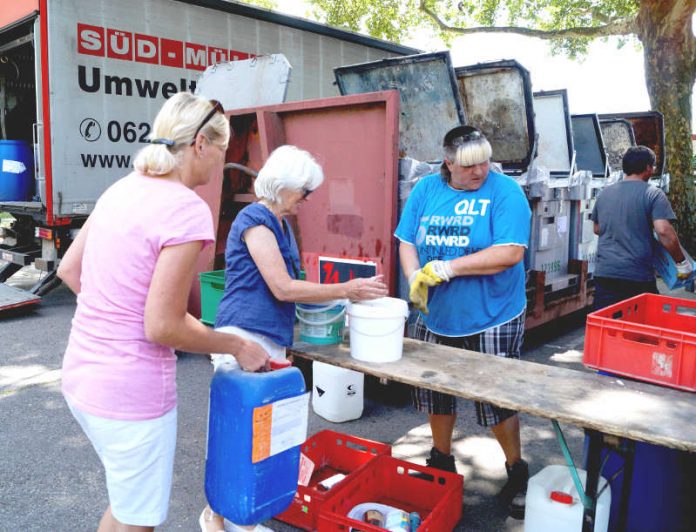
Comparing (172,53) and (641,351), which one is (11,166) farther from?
(641,351)

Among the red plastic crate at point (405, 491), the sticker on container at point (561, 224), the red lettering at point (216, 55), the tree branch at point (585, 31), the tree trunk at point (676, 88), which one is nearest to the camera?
the red plastic crate at point (405, 491)

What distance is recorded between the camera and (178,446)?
3.74 m

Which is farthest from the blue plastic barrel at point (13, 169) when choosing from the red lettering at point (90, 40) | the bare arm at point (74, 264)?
the bare arm at point (74, 264)

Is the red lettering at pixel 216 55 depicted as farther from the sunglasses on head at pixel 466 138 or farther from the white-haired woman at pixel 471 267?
the sunglasses on head at pixel 466 138

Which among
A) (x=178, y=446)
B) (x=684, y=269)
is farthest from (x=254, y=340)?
(x=684, y=269)

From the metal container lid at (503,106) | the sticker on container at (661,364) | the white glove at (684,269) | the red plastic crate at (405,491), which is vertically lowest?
the red plastic crate at (405,491)

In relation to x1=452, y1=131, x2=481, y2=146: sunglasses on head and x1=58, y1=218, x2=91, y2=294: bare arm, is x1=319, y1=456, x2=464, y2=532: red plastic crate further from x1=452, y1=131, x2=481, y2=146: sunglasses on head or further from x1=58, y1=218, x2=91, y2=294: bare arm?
x1=452, y1=131, x2=481, y2=146: sunglasses on head

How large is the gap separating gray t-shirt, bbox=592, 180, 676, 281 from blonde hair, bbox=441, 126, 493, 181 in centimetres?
179

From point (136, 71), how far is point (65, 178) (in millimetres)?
1507

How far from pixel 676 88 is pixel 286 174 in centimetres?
1020

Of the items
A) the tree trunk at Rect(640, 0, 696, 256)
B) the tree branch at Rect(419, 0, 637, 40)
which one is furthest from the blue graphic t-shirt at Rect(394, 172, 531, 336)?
the tree branch at Rect(419, 0, 637, 40)

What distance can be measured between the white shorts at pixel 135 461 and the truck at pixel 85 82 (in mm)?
4532

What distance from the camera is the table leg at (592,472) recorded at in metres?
2.08

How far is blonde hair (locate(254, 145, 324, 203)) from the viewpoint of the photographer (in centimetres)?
241
